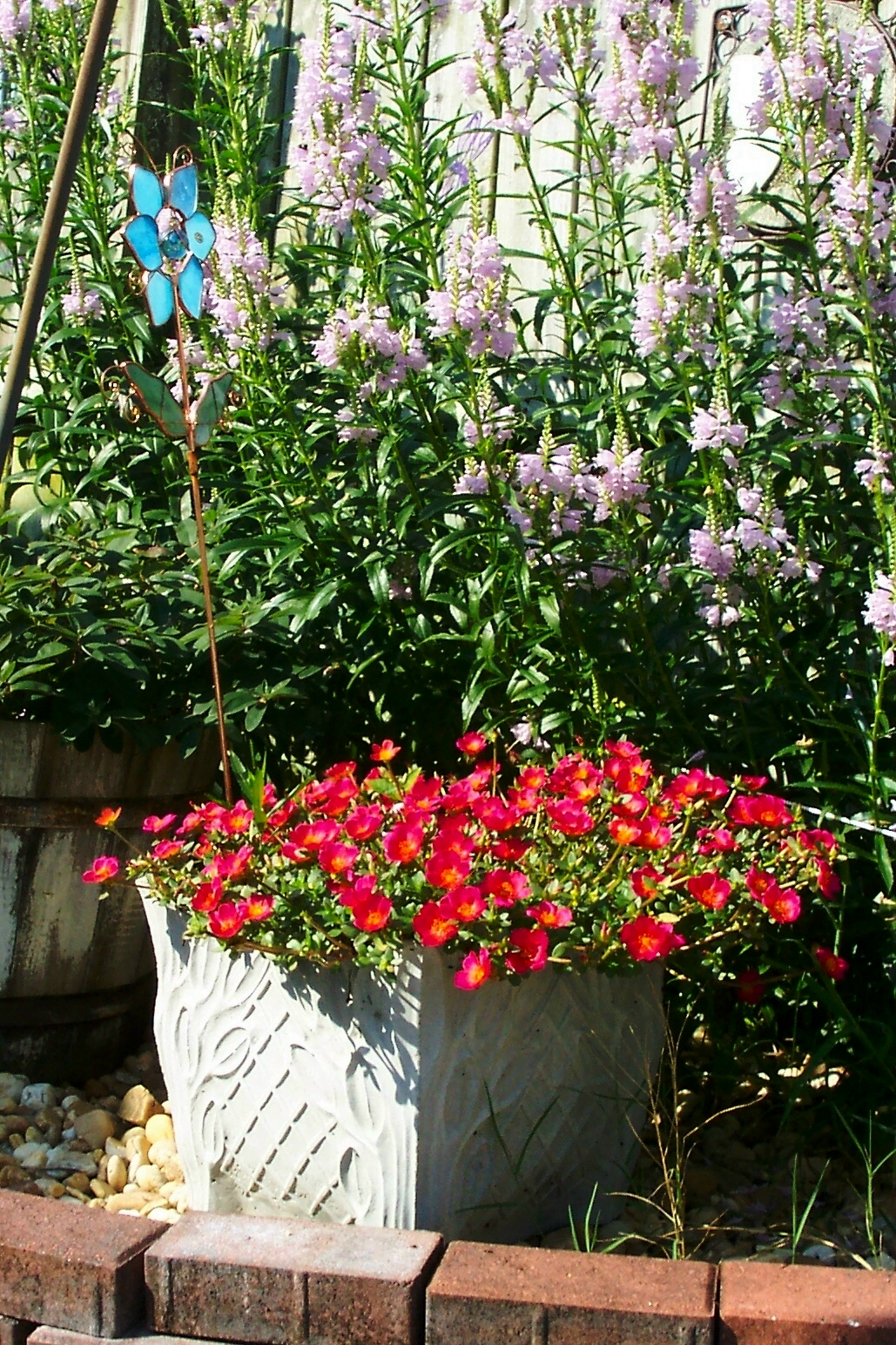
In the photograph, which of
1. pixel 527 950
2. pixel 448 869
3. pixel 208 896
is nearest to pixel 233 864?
pixel 208 896

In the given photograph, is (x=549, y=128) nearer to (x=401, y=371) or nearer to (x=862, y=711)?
(x=401, y=371)

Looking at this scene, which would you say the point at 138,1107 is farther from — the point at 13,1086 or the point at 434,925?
the point at 434,925

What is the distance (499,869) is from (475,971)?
0.16m

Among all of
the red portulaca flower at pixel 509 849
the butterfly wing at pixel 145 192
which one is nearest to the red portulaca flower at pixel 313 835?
the red portulaca flower at pixel 509 849

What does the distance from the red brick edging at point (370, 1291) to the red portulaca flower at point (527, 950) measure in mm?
325

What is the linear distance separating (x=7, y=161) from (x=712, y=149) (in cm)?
179

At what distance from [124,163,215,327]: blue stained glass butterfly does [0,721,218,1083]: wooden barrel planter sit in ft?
2.39

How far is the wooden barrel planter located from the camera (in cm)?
233

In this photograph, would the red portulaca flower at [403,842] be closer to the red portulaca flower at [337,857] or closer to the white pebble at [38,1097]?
the red portulaca flower at [337,857]

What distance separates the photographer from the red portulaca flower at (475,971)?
5.50 feet

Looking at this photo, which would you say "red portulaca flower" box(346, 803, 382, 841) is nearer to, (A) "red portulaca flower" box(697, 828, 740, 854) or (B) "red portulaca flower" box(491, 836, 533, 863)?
(B) "red portulaca flower" box(491, 836, 533, 863)

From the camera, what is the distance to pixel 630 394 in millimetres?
2297

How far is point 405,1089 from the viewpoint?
5.79 ft

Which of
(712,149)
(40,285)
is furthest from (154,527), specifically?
(712,149)
